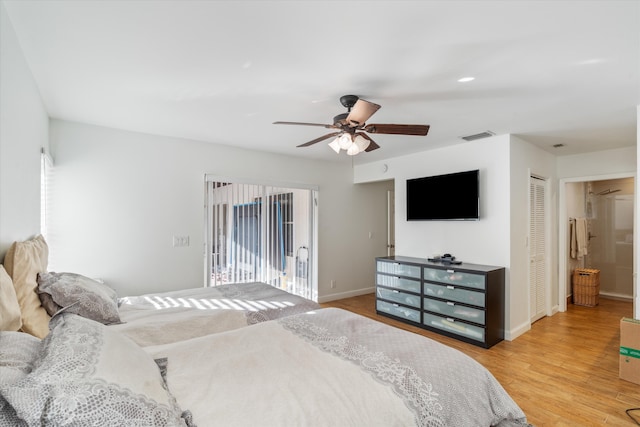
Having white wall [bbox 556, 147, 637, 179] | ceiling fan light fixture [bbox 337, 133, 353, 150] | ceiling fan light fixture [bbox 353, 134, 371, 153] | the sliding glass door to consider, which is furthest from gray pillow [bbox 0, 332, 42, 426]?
white wall [bbox 556, 147, 637, 179]

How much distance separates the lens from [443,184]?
4.31m

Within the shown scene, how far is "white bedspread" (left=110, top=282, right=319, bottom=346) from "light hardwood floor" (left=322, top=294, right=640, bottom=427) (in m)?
1.89

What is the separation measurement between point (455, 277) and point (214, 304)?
8.96ft

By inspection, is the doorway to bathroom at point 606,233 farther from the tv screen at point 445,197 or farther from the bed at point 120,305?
the bed at point 120,305

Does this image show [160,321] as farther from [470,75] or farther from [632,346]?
[632,346]

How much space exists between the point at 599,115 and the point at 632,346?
2.14m

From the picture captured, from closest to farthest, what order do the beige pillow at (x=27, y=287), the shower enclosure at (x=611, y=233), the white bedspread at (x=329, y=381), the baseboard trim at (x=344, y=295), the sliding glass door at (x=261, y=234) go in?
1. the white bedspread at (x=329, y=381)
2. the beige pillow at (x=27, y=287)
3. the sliding glass door at (x=261, y=234)
4. the baseboard trim at (x=344, y=295)
5. the shower enclosure at (x=611, y=233)

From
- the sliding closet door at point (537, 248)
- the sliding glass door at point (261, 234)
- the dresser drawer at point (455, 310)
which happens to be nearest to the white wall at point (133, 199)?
the sliding glass door at point (261, 234)

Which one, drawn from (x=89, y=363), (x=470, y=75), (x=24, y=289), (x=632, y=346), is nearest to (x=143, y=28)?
(x=24, y=289)

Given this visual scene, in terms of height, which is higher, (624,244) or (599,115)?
(599,115)

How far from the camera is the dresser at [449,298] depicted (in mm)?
3500

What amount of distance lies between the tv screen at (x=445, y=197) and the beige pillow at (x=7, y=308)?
4156 mm

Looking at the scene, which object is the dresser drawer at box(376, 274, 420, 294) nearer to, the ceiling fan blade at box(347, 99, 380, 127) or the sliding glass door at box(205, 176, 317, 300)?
the sliding glass door at box(205, 176, 317, 300)

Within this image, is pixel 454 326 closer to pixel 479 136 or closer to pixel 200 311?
pixel 479 136
